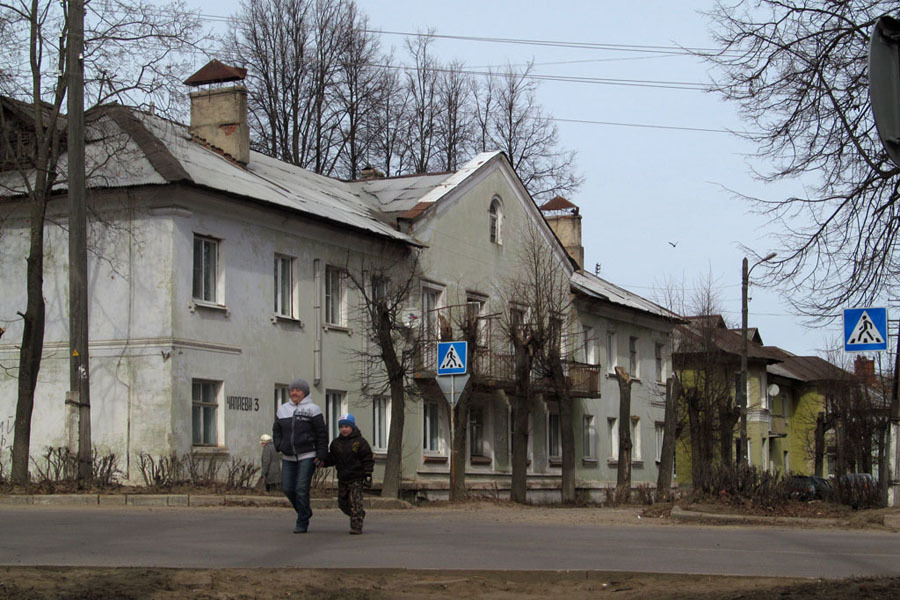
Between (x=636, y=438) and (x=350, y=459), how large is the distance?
34.5m

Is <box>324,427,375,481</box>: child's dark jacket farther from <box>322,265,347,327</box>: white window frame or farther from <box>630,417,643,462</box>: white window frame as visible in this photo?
<box>630,417,643,462</box>: white window frame

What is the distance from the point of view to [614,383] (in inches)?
1815

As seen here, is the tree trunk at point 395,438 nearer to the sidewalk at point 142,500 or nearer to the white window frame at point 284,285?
the white window frame at point 284,285

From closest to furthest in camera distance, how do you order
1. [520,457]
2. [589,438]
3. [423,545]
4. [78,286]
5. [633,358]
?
[423,545] < [78,286] < [520,457] < [589,438] < [633,358]

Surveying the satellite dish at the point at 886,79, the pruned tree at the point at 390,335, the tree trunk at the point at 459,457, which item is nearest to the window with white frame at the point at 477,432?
the pruned tree at the point at 390,335

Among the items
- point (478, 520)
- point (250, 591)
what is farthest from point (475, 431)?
point (250, 591)

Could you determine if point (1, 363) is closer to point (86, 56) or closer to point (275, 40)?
point (86, 56)

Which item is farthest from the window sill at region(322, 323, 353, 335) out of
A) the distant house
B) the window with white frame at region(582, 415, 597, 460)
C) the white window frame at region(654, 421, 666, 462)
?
the white window frame at region(654, 421, 666, 462)

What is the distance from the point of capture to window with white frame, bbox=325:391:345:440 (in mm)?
30078

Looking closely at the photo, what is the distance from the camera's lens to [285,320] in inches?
1127

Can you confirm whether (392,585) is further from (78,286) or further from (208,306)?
(208,306)

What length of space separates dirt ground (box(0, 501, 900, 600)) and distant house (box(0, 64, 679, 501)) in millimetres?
15606

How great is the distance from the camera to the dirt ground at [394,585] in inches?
325

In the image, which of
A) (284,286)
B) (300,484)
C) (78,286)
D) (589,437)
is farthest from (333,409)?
(300,484)
